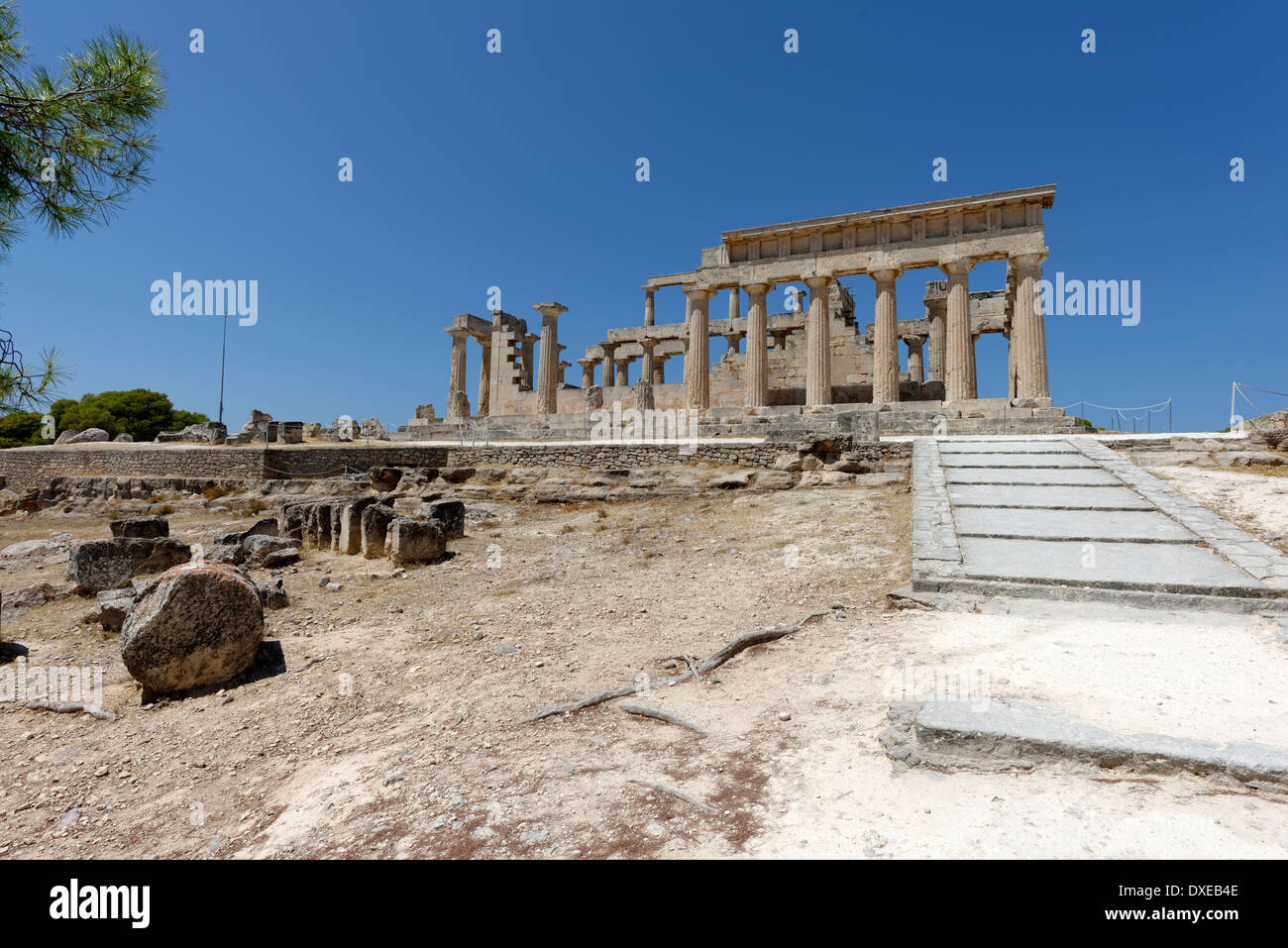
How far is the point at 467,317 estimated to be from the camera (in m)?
31.8

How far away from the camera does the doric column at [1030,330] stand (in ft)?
64.5

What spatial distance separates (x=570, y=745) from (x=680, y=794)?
3.13 feet

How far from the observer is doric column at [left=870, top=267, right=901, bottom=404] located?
21797 mm

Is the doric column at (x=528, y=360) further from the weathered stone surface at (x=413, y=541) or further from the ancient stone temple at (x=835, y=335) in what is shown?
the weathered stone surface at (x=413, y=541)

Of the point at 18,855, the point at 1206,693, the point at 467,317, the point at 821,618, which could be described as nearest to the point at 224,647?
the point at 18,855

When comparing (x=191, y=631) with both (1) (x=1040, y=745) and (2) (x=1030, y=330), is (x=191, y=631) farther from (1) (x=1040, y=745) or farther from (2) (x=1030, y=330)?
(2) (x=1030, y=330)

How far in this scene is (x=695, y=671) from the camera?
4527mm

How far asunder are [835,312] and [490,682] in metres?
29.2

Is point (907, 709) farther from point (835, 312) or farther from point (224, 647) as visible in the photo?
point (835, 312)

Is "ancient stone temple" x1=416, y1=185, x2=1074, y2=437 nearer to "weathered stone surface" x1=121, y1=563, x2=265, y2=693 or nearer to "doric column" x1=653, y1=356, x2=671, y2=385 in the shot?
"doric column" x1=653, y1=356, x2=671, y2=385

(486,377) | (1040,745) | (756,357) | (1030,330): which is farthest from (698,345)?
(1040,745)

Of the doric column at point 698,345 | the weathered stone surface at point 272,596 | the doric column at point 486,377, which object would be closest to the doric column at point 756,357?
the doric column at point 698,345

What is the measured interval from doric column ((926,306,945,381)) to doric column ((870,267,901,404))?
654 centimetres

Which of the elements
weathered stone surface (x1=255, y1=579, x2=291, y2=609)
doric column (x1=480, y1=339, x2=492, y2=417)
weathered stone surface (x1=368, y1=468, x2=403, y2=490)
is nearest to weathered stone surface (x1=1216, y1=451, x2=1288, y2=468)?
weathered stone surface (x1=255, y1=579, x2=291, y2=609)
